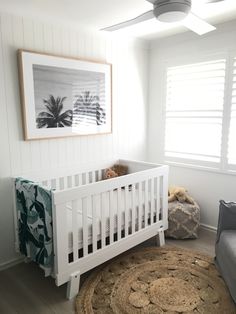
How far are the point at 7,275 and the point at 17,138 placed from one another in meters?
1.22

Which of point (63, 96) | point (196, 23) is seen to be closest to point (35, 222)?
point (63, 96)

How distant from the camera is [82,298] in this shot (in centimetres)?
208

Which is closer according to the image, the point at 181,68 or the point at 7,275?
the point at 7,275

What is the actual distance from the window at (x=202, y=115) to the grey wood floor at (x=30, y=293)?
190 centimetres

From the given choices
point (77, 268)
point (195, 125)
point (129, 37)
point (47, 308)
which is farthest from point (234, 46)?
point (47, 308)

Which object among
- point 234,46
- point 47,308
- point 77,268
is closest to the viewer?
point 47,308

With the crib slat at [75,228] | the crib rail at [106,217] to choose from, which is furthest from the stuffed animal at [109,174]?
the crib slat at [75,228]

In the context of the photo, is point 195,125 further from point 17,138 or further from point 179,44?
point 17,138

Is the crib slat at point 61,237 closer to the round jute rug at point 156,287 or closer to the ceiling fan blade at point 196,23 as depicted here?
the round jute rug at point 156,287

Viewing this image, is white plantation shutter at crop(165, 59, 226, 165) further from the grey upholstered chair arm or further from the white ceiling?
the grey upholstered chair arm

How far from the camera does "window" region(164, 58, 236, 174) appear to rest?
3.00 m

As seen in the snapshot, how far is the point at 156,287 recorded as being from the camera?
2.18m

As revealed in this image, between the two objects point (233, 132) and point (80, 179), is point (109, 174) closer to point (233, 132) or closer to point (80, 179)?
point (80, 179)

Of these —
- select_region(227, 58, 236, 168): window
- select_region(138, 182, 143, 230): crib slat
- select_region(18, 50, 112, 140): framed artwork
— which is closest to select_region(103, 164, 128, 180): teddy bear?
select_region(18, 50, 112, 140): framed artwork
